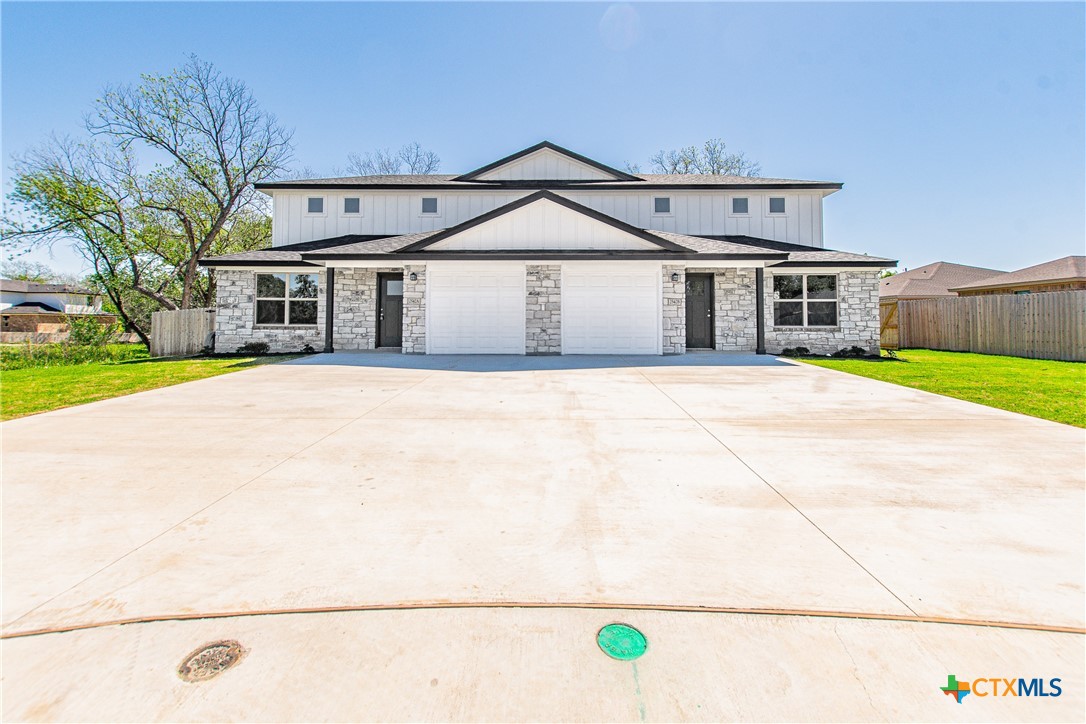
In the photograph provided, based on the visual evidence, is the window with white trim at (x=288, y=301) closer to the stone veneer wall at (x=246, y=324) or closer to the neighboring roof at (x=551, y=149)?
the stone veneer wall at (x=246, y=324)

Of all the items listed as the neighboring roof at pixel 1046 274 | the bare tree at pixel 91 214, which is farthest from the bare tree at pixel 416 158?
the neighboring roof at pixel 1046 274

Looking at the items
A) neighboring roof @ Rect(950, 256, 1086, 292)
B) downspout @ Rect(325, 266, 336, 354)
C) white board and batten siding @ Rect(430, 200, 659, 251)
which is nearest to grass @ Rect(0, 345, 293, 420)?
downspout @ Rect(325, 266, 336, 354)

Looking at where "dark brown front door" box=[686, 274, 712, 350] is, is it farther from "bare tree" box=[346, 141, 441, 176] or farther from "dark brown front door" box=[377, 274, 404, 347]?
"bare tree" box=[346, 141, 441, 176]

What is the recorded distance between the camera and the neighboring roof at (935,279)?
2815 centimetres

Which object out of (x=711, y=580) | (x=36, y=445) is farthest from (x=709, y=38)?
(x=36, y=445)

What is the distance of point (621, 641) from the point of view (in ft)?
6.38

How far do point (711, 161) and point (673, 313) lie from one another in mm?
22470

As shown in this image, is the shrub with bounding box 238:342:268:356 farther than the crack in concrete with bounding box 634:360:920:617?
Yes

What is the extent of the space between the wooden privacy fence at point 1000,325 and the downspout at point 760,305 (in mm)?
8135

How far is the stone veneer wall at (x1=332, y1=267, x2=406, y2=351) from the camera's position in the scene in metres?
15.3

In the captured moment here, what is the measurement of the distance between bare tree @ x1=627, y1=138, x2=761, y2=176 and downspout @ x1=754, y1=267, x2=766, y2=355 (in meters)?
19.5

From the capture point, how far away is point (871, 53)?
1272cm

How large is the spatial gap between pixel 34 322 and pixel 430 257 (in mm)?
45510

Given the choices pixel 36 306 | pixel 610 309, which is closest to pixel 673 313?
pixel 610 309
